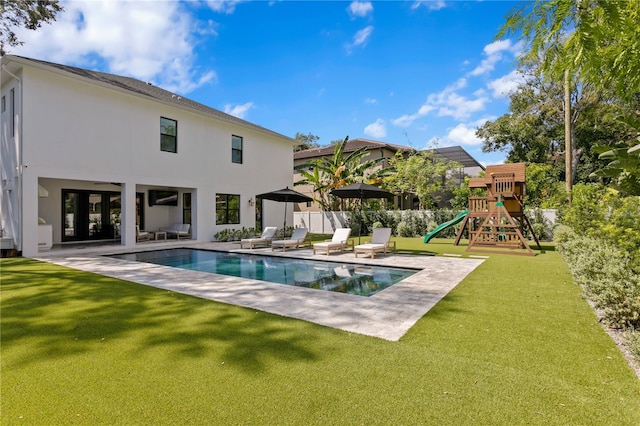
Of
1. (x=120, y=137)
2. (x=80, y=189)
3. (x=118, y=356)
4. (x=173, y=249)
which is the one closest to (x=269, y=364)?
(x=118, y=356)

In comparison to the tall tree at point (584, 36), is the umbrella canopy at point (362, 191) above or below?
below

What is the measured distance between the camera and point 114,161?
15.0 metres

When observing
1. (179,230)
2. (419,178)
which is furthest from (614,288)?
(419,178)

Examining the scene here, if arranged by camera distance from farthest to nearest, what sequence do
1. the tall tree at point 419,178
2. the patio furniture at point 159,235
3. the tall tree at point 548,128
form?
the tall tree at point 548,128
the tall tree at point 419,178
the patio furniture at point 159,235

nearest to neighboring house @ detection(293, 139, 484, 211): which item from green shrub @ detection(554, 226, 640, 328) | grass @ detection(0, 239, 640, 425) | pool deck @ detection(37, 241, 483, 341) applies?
pool deck @ detection(37, 241, 483, 341)

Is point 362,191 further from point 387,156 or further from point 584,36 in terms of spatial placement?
point 387,156

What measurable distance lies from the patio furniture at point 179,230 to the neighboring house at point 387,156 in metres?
12.6

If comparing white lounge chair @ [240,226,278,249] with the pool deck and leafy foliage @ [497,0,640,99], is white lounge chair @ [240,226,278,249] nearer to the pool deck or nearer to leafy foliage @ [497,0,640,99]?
the pool deck

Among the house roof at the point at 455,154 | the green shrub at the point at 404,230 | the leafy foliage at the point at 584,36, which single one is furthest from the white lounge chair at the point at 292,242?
the house roof at the point at 455,154

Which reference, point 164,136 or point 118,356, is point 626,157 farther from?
point 164,136

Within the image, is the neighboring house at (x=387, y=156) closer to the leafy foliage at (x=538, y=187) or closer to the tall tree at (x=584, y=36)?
the leafy foliage at (x=538, y=187)

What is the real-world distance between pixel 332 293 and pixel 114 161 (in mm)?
12998

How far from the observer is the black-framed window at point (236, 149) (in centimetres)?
2059

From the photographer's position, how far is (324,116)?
2934cm
